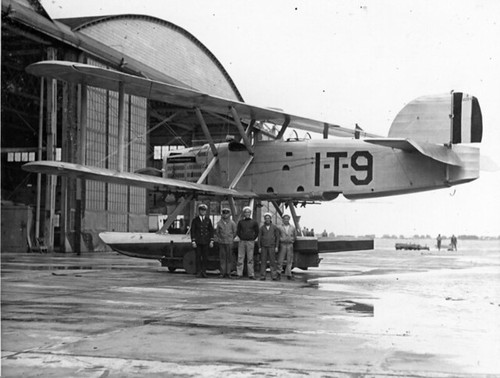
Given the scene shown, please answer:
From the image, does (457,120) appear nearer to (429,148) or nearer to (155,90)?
(429,148)

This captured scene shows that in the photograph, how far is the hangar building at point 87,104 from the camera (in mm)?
26344

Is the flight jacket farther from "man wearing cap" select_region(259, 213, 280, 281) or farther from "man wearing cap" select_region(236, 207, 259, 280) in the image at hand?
"man wearing cap" select_region(259, 213, 280, 281)

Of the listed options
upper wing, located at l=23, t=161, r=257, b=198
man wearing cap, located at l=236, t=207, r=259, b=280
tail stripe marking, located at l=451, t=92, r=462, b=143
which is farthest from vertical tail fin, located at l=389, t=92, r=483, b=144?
man wearing cap, located at l=236, t=207, r=259, b=280

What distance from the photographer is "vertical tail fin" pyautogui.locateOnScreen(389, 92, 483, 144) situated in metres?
15.0

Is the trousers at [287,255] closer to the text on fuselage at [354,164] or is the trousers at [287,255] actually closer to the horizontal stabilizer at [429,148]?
the text on fuselage at [354,164]

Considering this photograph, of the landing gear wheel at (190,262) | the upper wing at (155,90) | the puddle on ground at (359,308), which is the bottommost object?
the puddle on ground at (359,308)

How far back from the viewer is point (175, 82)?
1212 inches

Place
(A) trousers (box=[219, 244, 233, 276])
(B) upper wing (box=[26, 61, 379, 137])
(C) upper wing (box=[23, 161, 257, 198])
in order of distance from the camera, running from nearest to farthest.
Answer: (C) upper wing (box=[23, 161, 257, 198]), (A) trousers (box=[219, 244, 233, 276]), (B) upper wing (box=[26, 61, 379, 137])

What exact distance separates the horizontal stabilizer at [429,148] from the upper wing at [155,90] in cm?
391

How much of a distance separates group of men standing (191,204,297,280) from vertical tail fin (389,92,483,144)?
4219 millimetres

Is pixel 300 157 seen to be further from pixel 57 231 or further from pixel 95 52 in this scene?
pixel 57 231

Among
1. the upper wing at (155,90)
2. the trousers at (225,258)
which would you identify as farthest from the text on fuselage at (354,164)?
the trousers at (225,258)

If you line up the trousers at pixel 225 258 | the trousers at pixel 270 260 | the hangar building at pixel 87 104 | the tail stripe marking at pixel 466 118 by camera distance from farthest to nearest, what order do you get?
the hangar building at pixel 87 104
the tail stripe marking at pixel 466 118
the trousers at pixel 225 258
the trousers at pixel 270 260

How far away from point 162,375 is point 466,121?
1235 cm
